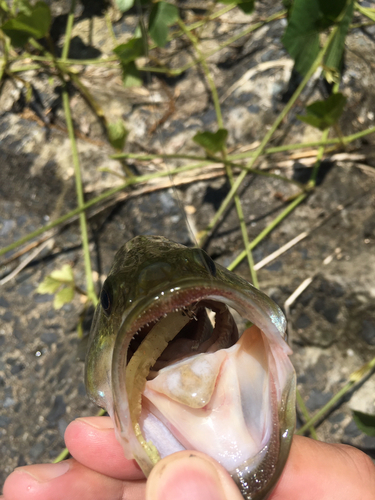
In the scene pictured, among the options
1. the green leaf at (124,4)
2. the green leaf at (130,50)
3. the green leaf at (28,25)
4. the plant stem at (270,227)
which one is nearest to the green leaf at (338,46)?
the plant stem at (270,227)

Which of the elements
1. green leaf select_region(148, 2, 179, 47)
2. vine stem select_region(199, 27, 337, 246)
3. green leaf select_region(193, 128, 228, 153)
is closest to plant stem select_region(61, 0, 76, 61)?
green leaf select_region(148, 2, 179, 47)

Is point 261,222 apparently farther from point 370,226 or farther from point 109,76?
point 109,76

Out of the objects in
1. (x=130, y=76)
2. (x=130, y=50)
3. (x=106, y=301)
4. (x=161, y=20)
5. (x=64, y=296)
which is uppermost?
(x=161, y=20)

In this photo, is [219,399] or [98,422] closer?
[219,399]

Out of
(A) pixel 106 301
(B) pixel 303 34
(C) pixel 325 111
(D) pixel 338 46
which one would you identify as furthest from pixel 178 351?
(D) pixel 338 46

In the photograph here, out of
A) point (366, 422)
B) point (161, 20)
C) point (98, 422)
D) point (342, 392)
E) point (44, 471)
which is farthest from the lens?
point (161, 20)

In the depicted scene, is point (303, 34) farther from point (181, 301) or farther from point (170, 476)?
point (170, 476)
